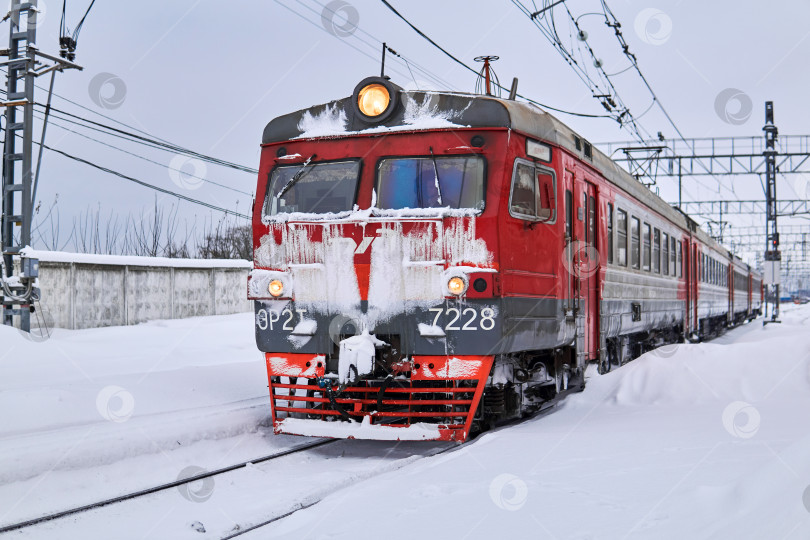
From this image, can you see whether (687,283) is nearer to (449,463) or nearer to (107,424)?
(449,463)

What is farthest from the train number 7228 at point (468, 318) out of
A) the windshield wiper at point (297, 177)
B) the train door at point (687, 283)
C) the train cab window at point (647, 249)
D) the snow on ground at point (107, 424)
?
the train door at point (687, 283)

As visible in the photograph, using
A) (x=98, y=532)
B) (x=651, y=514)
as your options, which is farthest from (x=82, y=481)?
(x=651, y=514)

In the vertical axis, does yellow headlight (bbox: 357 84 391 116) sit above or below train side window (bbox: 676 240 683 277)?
above

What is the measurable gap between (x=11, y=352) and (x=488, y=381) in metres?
7.68

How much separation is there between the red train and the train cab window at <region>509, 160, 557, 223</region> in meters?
0.02

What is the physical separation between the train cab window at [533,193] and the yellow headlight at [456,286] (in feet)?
2.58

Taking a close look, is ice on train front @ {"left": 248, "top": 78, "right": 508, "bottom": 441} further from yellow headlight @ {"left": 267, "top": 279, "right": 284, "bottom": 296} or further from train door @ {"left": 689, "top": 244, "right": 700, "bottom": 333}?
train door @ {"left": 689, "top": 244, "right": 700, "bottom": 333}

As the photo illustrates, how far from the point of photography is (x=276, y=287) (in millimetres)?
7176

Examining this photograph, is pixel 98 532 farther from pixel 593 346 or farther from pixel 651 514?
pixel 593 346

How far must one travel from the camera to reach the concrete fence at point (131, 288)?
19031 mm

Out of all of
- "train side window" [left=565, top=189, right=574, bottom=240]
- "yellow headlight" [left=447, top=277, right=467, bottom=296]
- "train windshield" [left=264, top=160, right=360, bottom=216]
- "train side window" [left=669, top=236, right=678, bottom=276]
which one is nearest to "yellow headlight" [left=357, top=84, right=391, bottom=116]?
"train windshield" [left=264, top=160, right=360, bottom=216]

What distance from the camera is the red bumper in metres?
6.60

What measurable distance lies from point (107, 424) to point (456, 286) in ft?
11.9

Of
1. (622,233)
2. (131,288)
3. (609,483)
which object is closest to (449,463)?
(609,483)
